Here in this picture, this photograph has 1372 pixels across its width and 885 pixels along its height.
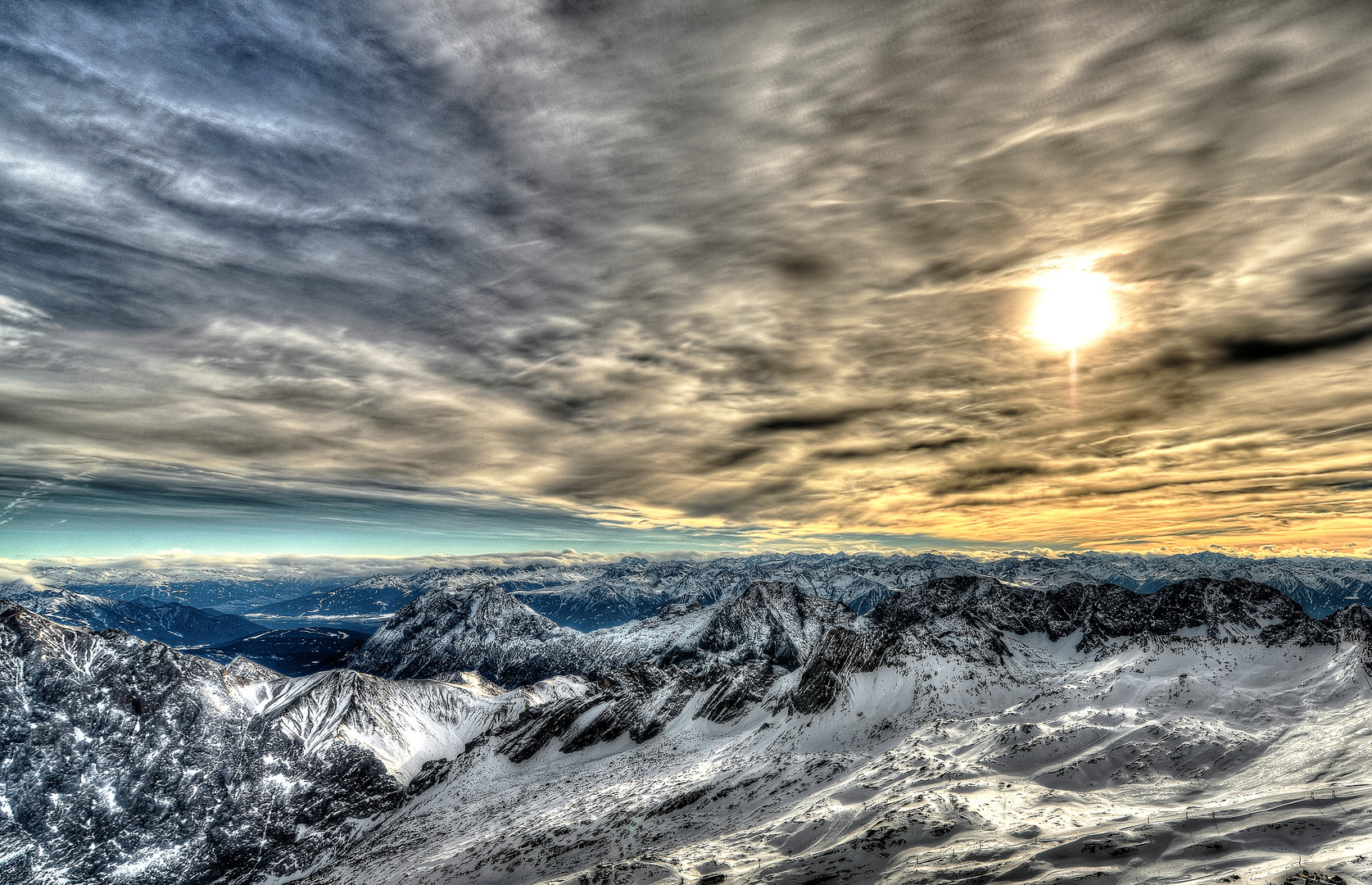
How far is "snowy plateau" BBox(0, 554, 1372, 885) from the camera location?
4028cm

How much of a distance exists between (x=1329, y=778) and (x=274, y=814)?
20000cm

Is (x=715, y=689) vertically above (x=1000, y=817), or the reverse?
(x=1000, y=817)

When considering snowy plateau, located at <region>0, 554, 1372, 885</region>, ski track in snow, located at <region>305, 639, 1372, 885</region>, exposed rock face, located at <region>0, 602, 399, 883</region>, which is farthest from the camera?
exposed rock face, located at <region>0, 602, 399, 883</region>

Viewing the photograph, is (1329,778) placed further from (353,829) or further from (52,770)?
(52,770)

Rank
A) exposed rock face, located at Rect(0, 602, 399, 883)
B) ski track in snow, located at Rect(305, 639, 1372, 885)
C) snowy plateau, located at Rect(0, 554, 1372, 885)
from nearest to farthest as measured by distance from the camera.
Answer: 1. ski track in snow, located at Rect(305, 639, 1372, 885)
2. snowy plateau, located at Rect(0, 554, 1372, 885)
3. exposed rock face, located at Rect(0, 602, 399, 883)

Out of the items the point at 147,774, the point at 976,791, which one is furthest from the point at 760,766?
the point at 147,774

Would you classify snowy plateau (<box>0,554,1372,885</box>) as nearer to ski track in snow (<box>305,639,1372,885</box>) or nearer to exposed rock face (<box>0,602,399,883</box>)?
ski track in snow (<box>305,639,1372,885</box>)

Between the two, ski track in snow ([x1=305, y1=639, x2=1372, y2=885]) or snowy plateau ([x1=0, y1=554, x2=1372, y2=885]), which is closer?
ski track in snow ([x1=305, y1=639, x2=1372, y2=885])

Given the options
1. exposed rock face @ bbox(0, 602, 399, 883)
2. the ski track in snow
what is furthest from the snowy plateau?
exposed rock face @ bbox(0, 602, 399, 883)

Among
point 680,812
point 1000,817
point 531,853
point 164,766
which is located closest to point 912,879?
point 1000,817

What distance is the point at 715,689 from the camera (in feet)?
409

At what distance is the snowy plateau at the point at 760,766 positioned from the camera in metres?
40.3

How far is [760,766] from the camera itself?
7700cm

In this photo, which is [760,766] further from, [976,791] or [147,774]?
[147,774]
